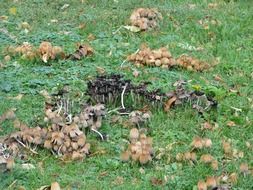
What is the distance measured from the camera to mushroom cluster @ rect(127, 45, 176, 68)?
6012 mm

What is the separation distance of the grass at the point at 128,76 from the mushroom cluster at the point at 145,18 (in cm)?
11

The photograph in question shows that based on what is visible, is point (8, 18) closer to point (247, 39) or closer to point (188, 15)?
point (188, 15)

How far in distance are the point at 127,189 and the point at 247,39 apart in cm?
334

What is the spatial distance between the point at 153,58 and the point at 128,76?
1.21ft

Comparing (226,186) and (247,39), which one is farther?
(247,39)

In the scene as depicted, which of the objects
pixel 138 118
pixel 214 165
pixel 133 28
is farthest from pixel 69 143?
pixel 133 28

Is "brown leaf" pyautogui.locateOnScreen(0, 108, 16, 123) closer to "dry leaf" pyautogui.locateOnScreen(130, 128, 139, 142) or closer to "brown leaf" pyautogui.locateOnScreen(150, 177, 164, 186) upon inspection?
"dry leaf" pyautogui.locateOnScreen(130, 128, 139, 142)

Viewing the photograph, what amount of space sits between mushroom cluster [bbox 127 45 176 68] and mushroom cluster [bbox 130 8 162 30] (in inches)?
36.5

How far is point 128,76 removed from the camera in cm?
582

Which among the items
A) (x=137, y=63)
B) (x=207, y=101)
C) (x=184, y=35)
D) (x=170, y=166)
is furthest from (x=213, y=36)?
(x=170, y=166)

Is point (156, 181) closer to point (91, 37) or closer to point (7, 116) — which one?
point (7, 116)

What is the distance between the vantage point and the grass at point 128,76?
4156 mm

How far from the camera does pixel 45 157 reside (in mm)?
4363

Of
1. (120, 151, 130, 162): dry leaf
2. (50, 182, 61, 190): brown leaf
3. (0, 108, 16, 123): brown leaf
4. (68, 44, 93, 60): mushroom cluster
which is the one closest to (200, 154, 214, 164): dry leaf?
(120, 151, 130, 162): dry leaf
